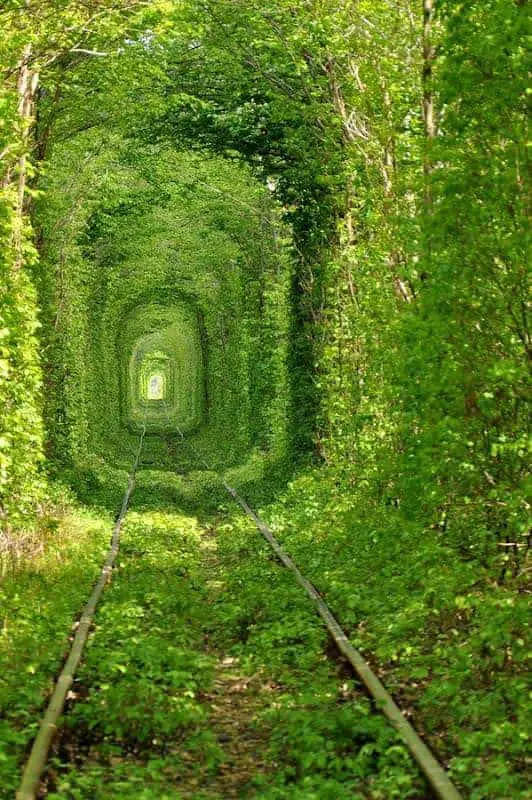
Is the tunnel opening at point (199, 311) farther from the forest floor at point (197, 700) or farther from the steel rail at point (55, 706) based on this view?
the forest floor at point (197, 700)

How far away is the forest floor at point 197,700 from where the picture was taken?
6.20 m

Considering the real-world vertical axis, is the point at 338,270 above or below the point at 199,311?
below

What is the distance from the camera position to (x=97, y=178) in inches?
982

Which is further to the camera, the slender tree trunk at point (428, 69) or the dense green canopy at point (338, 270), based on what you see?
the slender tree trunk at point (428, 69)

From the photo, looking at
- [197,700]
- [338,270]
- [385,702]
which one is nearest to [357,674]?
[385,702]

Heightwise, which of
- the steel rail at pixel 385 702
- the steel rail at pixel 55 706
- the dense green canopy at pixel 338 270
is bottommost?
the steel rail at pixel 55 706

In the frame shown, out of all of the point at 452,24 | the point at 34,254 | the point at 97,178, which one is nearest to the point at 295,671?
the point at 452,24

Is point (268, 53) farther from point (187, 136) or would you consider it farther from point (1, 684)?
point (1, 684)

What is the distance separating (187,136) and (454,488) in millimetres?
15809

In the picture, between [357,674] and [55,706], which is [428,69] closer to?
[357,674]

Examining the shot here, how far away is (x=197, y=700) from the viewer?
8.02 metres

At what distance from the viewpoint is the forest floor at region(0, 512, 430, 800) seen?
620cm

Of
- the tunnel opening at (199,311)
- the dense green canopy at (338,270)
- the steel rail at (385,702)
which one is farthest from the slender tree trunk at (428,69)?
the tunnel opening at (199,311)

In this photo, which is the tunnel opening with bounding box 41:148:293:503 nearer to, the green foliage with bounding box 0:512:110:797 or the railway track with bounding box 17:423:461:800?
the green foliage with bounding box 0:512:110:797
